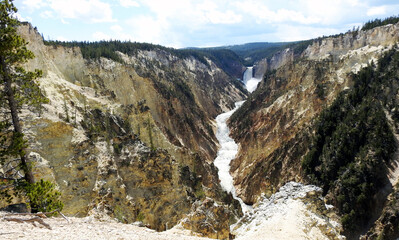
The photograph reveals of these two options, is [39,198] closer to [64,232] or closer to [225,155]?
[64,232]

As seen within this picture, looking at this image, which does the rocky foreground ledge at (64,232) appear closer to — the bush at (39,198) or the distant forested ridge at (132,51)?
the bush at (39,198)

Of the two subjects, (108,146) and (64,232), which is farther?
(108,146)

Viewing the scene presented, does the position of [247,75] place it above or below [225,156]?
above

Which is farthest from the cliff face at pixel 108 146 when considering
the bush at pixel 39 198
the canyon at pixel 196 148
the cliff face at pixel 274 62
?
the cliff face at pixel 274 62

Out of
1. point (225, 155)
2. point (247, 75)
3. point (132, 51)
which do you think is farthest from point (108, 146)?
point (247, 75)

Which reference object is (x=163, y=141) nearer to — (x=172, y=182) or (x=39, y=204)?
(x=172, y=182)

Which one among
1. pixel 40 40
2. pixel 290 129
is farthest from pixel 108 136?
pixel 290 129
